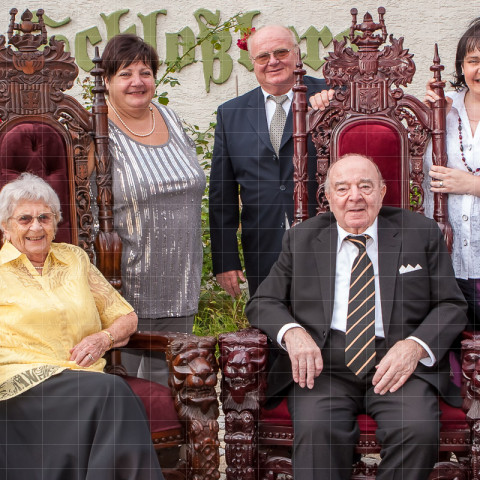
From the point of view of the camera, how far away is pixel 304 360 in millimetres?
2885

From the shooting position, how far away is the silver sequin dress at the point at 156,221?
11.7 ft

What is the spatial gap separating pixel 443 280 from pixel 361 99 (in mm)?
1014

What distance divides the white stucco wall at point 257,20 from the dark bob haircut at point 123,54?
114 inches

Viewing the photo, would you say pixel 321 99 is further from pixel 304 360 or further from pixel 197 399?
pixel 197 399

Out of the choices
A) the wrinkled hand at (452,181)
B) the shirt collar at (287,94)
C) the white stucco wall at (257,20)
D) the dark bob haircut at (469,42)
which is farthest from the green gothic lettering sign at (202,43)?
the wrinkled hand at (452,181)

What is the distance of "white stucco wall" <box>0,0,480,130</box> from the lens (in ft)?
21.0

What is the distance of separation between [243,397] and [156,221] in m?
1.04

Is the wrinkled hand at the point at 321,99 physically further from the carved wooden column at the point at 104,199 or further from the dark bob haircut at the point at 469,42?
the carved wooden column at the point at 104,199

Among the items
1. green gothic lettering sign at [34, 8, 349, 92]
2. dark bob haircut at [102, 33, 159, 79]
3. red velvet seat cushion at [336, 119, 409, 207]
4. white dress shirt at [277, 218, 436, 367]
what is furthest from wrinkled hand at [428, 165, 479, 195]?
green gothic lettering sign at [34, 8, 349, 92]

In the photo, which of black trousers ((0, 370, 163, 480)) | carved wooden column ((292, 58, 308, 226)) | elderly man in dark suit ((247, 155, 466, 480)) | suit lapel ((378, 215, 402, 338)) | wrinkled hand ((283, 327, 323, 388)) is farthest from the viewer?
carved wooden column ((292, 58, 308, 226))

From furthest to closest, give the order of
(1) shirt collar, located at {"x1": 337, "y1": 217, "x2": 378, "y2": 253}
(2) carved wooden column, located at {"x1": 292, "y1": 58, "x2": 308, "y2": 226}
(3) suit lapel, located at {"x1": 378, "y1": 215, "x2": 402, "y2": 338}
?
1. (2) carved wooden column, located at {"x1": 292, "y1": 58, "x2": 308, "y2": 226}
2. (1) shirt collar, located at {"x1": 337, "y1": 217, "x2": 378, "y2": 253}
3. (3) suit lapel, located at {"x1": 378, "y1": 215, "x2": 402, "y2": 338}

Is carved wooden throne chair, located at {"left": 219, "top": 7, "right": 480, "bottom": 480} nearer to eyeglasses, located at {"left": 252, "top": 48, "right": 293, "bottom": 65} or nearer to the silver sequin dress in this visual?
eyeglasses, located at {"left": 252, "top": 48, "right": 293, "bottom": 65}

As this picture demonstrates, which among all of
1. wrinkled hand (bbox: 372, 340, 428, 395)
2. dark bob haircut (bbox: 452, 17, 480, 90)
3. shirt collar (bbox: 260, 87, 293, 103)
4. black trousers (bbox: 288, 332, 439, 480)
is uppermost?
dark bob haircut (bbox: 452, 17, 480, 90)

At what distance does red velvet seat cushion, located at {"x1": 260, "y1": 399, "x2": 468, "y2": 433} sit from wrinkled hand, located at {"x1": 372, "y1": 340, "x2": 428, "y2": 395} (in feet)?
0.41
